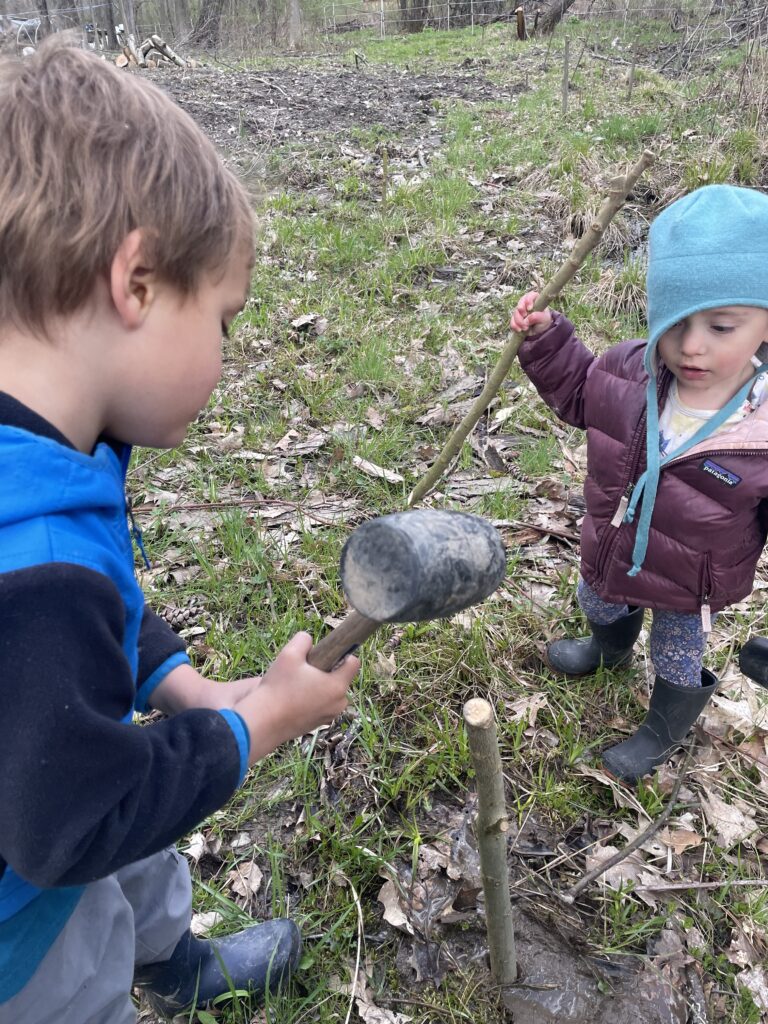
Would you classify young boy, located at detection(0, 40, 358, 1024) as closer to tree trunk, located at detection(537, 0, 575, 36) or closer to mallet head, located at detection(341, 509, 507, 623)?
mallet head, located at detection(341, 509, 507, 623)

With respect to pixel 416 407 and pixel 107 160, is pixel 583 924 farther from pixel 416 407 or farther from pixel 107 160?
pixel 416 407

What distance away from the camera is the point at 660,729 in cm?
247

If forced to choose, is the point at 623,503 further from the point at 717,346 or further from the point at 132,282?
the point at 132,282

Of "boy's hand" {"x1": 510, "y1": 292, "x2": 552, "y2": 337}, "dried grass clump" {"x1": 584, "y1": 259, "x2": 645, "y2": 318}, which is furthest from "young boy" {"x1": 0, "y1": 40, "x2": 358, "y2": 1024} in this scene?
"dried grass clump" {"x1": 584, "y1": 259, "x2": 645, "y2": 318}

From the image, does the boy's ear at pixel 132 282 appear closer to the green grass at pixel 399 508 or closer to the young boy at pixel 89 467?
the young boy at pixel 89 467

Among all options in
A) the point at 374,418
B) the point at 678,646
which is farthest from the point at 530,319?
the point at 374,418

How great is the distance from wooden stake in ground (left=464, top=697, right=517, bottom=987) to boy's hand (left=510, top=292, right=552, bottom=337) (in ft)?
4.12

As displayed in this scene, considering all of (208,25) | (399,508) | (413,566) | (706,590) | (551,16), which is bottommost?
(399,508)

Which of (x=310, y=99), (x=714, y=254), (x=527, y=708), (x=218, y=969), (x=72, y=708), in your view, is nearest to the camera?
(x=72, y=708)

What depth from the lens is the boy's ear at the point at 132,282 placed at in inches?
44.1

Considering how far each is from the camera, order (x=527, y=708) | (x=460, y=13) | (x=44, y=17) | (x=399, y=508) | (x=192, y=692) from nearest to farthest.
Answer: (x=192, y=692) < (x=527, y=708) < (x=399, y=508) < (x=44, y=17) < (x=460, y=13)

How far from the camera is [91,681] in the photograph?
3.43 ft

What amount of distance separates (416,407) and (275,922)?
9.67 feet

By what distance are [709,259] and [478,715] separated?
135cm
